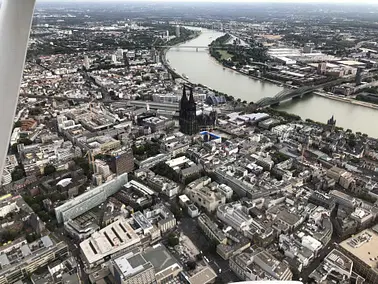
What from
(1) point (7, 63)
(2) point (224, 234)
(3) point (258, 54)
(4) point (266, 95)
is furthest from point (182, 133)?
(3) point (258, 54)

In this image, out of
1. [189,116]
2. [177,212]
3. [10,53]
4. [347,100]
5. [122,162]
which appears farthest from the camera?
[347,100]

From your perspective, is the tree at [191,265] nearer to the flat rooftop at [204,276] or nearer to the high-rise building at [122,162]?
the flat rooftop at [204,276]

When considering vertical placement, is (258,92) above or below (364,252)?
above

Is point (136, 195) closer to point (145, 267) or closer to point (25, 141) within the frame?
point (145, 267)

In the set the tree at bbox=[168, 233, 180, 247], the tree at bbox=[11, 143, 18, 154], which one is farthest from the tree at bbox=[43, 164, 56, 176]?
the tree at bbox=[168, 233, 180, 247]

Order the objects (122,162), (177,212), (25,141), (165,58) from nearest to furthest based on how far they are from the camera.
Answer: (177,212) < (122,162) < (25,141) < (165,58)

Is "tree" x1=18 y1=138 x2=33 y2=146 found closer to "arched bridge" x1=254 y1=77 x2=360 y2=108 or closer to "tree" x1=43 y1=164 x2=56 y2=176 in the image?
"tree" x1=43 y1=164 x2=56 y2=176

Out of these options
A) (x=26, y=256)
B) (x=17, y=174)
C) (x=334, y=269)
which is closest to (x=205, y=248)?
(x=334, y=269)
